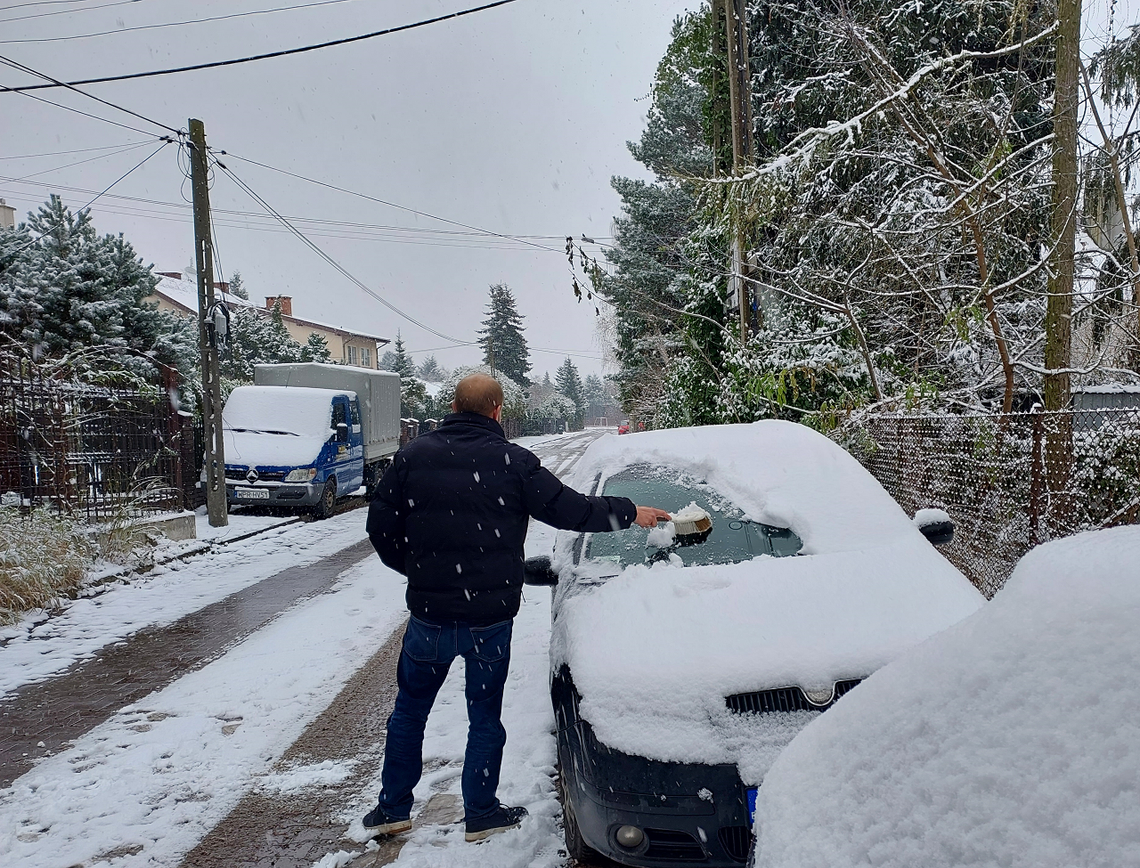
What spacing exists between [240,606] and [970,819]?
305 inches

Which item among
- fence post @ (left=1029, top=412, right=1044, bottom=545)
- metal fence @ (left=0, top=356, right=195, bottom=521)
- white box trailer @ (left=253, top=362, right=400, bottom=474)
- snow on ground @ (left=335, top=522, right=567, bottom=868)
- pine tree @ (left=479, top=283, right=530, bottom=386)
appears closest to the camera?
snow on ground @ (left=335, top=522, right=567, bottom=868)

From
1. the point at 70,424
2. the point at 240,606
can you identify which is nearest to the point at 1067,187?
the point at 240,606

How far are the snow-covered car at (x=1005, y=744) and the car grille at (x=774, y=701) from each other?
124 centimetres

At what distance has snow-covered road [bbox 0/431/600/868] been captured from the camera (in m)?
3.06

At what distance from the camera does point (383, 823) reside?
3.08 meters

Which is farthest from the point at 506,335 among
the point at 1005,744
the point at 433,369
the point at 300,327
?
the point at 1005,744

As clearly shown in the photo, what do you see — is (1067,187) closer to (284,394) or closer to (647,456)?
Answer: (647,456)

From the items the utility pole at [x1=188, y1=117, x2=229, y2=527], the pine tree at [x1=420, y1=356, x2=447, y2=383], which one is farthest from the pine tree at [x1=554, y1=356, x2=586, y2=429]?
the utility pole at [x1=188, y1=117, x2=229, y2=527]

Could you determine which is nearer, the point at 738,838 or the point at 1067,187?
the point at 738,838

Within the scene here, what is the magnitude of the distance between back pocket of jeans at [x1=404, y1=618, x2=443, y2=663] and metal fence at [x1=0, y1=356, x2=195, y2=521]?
27.7 ft

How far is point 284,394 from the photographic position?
15211mm

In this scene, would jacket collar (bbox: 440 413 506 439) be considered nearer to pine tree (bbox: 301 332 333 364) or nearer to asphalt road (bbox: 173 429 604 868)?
asphalt road (bbox: 173 429 604 868)

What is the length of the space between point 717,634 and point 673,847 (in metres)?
0.70

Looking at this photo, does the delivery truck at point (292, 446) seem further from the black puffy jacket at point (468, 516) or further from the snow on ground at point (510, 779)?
the black puffy jacket at point (468, 516)
